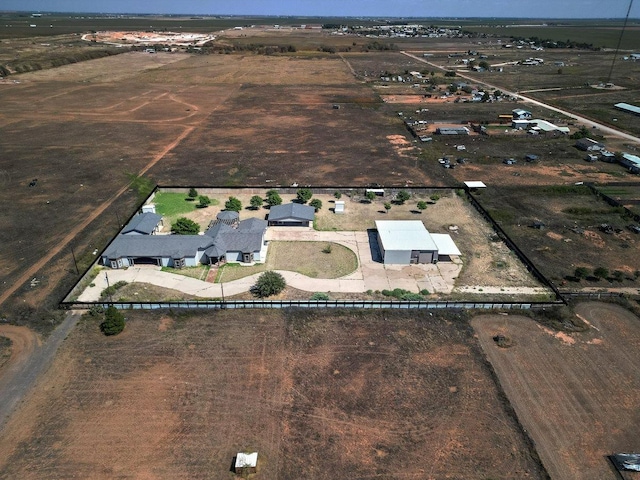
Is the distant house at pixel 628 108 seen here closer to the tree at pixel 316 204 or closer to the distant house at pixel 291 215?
the tree at pixel 316 204

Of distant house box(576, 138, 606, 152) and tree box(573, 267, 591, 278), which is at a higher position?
distant house box(576, 138, 606, 152)

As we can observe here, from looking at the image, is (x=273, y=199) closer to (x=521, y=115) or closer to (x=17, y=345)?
(x=17, y=345)

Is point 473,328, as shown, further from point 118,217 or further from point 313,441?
point 118,217

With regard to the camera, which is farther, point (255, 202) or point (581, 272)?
point (255, 202)

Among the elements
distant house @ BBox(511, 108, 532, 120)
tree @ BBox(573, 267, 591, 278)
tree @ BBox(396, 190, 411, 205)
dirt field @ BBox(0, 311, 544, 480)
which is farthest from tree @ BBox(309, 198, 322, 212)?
distant house @ BBox(511, 108, 532, 120)

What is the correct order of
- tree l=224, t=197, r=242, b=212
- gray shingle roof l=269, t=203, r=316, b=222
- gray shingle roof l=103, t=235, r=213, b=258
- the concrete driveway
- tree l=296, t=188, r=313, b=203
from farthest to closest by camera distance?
tree l=296, t=188, r=313, b=203
tree l=224, t=197, r=242, b=212
gray shingle roof l=269, t=203, r=316, b=222
gray shingle roof l=103, t=235, r=213, b=258
the concrete driveway

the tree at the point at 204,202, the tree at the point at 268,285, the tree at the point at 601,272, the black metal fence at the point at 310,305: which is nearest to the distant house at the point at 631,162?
the tree at the point at 601,272

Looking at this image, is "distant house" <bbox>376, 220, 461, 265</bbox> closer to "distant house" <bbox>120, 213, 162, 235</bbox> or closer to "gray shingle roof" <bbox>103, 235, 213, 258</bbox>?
"gray shingle roof" <bbox>103, 235, 213, 258</bbox>

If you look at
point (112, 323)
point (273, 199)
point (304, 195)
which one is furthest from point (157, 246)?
point (304, 195)
